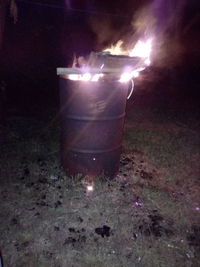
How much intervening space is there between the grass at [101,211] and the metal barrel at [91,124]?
0.28m

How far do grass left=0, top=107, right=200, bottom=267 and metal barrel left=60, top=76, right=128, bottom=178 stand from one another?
278 millimetres

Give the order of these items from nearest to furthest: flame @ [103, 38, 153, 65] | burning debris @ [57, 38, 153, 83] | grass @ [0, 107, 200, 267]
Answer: grass @ [0, 107, 200, 267], burning debris @ [57, 38, 153, 83], flame @ [103, 38, 153, 65]

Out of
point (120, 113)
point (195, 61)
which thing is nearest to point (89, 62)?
point (120, 113)

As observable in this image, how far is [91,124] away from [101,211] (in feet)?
3.66

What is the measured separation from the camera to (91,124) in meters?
Result: 3.62

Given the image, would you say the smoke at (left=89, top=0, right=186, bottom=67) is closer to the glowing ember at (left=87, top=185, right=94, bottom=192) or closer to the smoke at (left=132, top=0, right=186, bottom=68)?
the smoke at (left=132, top=0, right=186, bottom=68)

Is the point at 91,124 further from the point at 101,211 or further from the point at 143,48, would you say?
the point at 143,48

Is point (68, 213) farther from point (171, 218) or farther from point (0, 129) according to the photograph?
point (0, 129)

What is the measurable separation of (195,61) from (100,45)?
4.60 m

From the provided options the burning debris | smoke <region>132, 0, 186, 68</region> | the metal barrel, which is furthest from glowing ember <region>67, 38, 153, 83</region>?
smoke <region>132, 0, 186, 68</region>

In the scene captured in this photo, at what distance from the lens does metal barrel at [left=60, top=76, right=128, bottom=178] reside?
138 inches

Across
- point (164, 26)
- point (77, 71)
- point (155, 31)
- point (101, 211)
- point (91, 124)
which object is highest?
point (164, 26)

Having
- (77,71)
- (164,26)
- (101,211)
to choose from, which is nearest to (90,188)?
(101,211)

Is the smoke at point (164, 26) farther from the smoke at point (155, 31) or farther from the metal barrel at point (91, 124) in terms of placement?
the metal barrel at point (91, 124)
